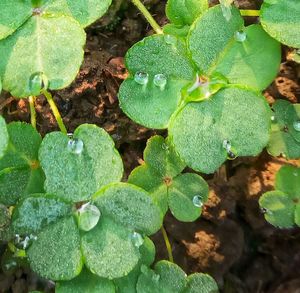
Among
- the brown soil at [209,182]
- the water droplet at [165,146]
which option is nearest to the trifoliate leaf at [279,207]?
the brown soil at [209,182]

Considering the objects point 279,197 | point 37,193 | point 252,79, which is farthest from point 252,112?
point 37,193

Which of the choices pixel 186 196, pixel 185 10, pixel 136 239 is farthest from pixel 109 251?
pixel 185 10

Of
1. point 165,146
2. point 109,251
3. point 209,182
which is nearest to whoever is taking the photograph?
point 109,251

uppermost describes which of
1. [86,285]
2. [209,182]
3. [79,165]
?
[79,165]

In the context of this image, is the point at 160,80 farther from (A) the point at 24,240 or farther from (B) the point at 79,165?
(A) the point at 24,240

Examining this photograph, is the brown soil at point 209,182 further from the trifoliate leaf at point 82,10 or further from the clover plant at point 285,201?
the trifoliate leaf at point 82,10

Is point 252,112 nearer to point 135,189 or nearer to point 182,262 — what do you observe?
point 135,189

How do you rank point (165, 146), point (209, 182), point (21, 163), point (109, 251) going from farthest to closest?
point (209, 182) < point (165, 146) < point (21, 163) < point (109, 251)
